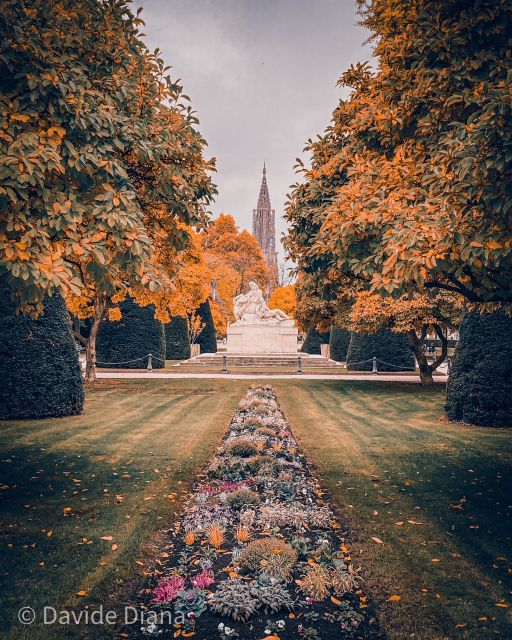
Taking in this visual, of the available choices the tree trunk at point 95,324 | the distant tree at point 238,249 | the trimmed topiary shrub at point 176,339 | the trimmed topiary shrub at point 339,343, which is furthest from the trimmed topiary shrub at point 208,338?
the tree trunk at point 95,324

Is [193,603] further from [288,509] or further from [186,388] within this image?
[186,388]

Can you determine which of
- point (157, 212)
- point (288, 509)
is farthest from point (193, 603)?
point (157, 212)

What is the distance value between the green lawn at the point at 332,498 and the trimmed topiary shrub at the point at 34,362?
1.99 feet

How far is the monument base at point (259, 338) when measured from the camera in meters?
35.6

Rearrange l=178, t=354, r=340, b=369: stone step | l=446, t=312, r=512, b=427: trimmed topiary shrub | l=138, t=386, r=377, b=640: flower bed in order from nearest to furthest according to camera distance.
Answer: l=138, t=386, r=377, b=640: flower bed, l=446, t=312, r=512, b=427: trimmed topiary shrub, l=178, t=354, r=340, b=369: stone step

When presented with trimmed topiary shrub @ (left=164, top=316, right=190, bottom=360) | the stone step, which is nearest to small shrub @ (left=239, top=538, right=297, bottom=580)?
the stone step

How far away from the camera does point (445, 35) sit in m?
5.59

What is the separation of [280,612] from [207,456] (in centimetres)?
517

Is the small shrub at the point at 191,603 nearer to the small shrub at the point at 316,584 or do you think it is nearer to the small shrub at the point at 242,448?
the small shrub at the point at 316,584

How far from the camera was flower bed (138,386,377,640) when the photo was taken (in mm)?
3730

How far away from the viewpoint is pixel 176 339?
36688mm

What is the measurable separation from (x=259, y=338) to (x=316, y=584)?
3159cm

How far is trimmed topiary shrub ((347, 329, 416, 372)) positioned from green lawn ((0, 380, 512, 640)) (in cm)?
1294

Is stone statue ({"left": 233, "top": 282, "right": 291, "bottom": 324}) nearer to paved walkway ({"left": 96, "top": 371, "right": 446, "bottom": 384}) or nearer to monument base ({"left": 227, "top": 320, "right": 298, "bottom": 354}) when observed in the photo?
monument base ({"left": 227, "top": 320, "right": 298, "bottom": 354})
